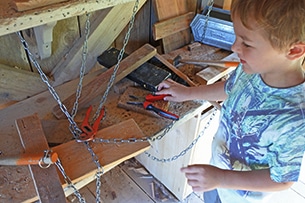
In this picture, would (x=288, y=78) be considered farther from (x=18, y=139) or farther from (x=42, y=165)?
(x=18, y=139)

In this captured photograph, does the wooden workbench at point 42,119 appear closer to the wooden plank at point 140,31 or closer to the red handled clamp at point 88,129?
the red handled clamp at point 88,129

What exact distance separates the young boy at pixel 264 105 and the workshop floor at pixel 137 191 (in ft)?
2.81

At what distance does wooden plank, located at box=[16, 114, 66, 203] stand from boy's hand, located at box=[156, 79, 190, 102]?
425 mm

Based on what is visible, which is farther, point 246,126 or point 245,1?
point 246,126

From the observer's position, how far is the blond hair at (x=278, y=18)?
1.91ft

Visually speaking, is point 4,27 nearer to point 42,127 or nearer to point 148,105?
point 42,127

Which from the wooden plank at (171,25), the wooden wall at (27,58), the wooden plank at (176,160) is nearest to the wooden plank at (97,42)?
the wooden wall at (27,58)

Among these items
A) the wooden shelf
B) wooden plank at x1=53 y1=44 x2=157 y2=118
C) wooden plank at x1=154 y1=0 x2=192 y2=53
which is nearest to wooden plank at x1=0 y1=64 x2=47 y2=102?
wooden plank at x1=53 y1=44 x2=157 y2=118

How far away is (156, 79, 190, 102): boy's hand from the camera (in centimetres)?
101

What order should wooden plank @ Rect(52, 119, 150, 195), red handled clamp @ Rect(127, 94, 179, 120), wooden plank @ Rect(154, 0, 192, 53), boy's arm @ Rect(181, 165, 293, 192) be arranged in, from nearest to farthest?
boy's arm @ Rect(181, 165, 293, 192), wooden plank @ Rect(52, 119, 150, 195), red handled clamp @ Rect(127, 94, 179, 120), wooden plank @ Rect(154, 0, 192, 53)

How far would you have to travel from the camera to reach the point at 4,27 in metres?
0.60

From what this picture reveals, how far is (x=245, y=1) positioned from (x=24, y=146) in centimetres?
67

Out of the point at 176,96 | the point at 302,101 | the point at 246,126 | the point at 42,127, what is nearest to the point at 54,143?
the point at 42,127

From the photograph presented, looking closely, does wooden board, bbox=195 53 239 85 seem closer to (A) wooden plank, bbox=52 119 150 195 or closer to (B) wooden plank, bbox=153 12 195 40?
(B) wooden plank, bbox=153 12 195 40
